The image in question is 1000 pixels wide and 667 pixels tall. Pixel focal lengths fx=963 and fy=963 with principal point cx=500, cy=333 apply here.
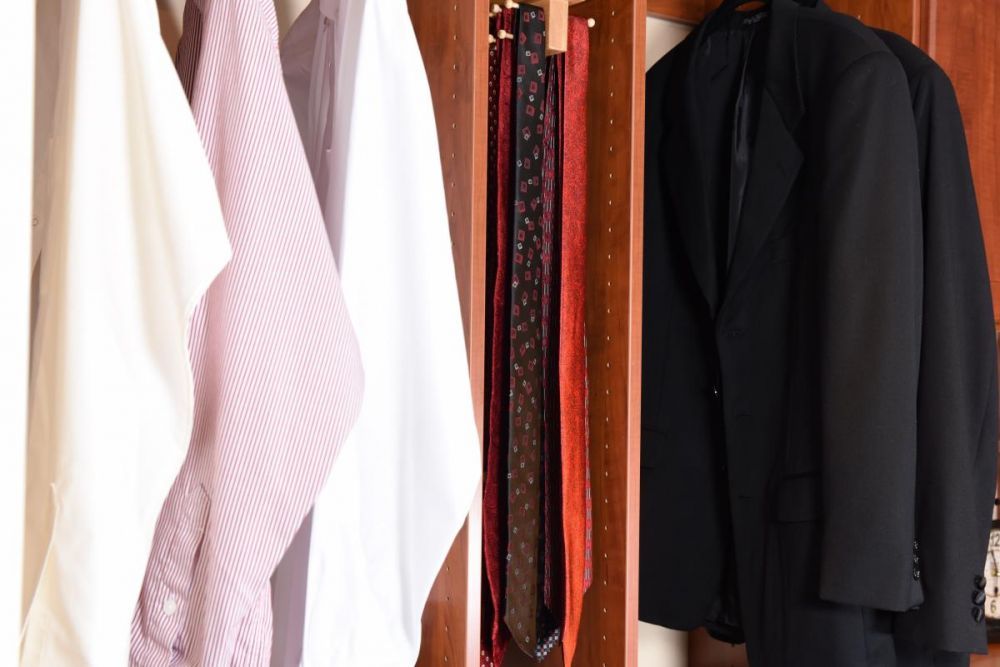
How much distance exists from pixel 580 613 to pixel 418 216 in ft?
2.26

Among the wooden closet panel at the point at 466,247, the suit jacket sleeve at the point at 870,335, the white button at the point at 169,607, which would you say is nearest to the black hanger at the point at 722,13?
the suit jacket sleeve at the point at 870,335

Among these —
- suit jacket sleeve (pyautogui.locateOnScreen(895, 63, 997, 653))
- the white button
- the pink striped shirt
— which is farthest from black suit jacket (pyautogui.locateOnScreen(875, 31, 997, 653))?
the white button

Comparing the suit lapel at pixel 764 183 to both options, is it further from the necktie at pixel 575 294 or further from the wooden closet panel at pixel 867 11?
the wooden closet panel at pixel 867 11

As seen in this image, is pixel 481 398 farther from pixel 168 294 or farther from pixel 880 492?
pixel 880 492

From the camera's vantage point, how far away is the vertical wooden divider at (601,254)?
3.82 feet

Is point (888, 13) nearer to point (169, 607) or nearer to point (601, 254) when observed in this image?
point (601, 254)

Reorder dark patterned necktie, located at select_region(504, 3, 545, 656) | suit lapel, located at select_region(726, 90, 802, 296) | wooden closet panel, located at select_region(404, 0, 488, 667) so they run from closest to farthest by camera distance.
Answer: wooden closet panel, located at select_region(404, 0, 488, 667)
dark patterned necktie, located at select_region(504, 3, 545, 656)
suit lapel, located at select_region(726, 90, 802, 296)

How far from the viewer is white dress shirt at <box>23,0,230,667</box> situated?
77cm

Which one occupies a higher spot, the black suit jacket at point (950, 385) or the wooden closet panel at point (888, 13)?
the wooden closet panel at point (888, 13)

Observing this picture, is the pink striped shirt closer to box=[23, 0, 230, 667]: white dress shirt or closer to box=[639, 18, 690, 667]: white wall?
box=[23, 0, 230, 667]: white dress shirt

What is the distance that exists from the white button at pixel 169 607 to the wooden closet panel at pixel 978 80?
1.65m

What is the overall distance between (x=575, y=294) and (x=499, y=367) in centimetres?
17

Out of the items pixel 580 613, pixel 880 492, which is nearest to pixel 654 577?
pixel 580 613

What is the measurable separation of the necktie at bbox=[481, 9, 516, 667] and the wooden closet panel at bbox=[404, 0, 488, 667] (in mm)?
146
